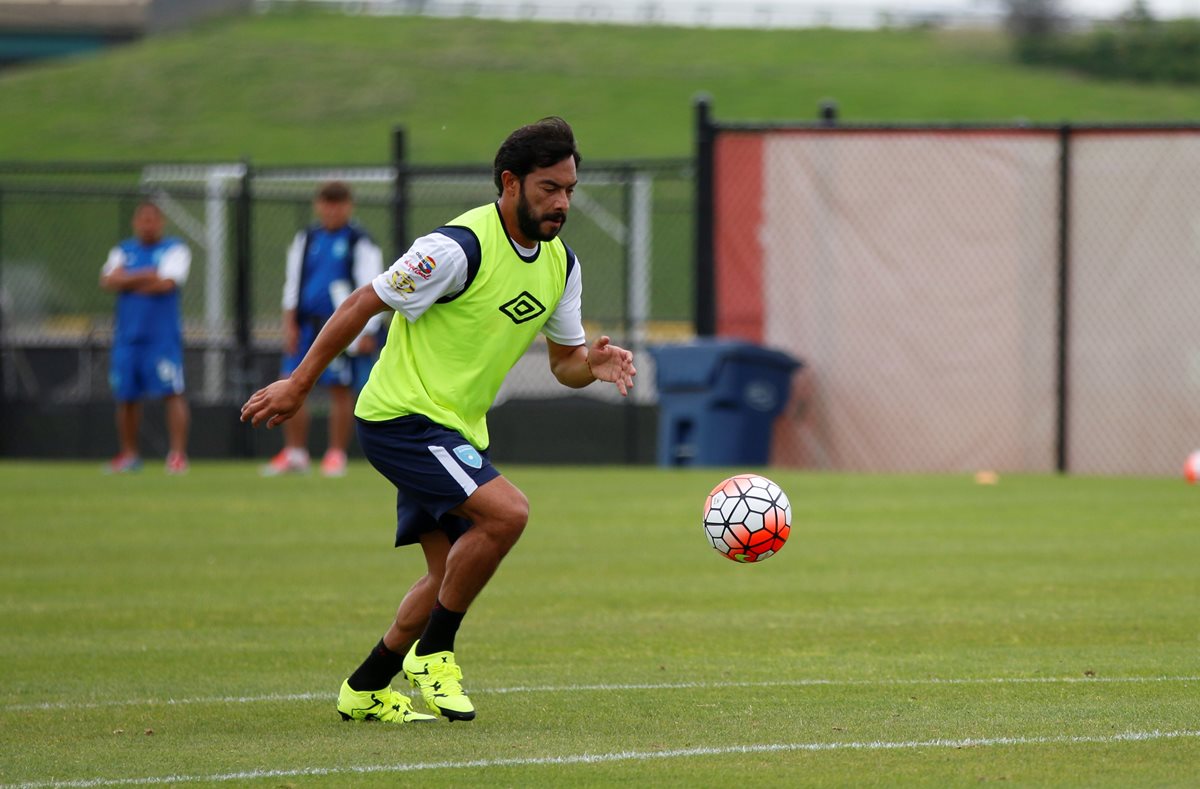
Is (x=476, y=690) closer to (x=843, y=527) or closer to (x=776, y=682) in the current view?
(x=776, y=682)

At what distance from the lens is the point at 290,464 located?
16.1m

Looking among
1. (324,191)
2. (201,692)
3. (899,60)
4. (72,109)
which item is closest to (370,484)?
(324,191)

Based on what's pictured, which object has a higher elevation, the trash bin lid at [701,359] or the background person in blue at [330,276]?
the background person in blue at [330,276]

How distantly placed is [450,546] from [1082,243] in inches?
437

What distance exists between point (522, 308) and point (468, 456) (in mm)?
564

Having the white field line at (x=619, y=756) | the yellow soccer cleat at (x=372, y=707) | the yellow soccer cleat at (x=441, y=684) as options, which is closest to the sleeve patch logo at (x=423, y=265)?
the yellow soccer cleat at (x=441, y=684)

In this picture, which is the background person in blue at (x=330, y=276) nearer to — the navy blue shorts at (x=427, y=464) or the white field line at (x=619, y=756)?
the navy blue shorts at (x=427, y=464)

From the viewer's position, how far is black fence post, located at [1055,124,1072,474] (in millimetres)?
16547

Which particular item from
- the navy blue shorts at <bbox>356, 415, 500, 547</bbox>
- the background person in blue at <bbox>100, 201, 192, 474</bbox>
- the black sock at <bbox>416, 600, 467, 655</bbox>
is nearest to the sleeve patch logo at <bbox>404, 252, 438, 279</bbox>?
the navy blue shorts at <bbox>356, 415, 500, 547</bbox>

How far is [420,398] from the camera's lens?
6539 millimetres

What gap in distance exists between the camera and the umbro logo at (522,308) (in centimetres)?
661

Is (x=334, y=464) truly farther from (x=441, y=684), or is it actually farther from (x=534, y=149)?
(x=534, y=149)

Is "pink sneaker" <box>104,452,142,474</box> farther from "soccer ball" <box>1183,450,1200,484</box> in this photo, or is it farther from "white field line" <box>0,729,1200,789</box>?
→ "white field line" <box>0,729,1200,789</box>

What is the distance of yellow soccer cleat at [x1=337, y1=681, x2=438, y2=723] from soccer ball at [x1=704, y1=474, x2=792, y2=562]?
1.49 metres
